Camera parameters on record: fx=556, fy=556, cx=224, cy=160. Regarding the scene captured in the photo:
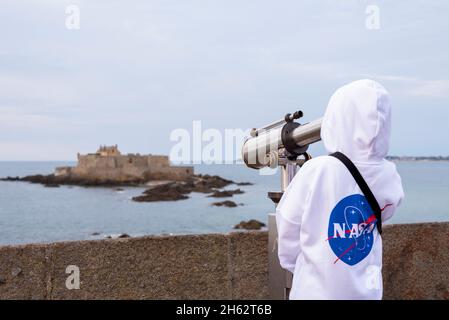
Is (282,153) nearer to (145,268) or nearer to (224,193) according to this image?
(145,268)

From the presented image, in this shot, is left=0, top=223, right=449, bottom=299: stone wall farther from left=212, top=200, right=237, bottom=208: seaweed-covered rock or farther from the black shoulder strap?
left=212, top=200, right=237, bottom=208: seaweed-covered rock

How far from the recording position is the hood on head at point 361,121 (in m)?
2.28

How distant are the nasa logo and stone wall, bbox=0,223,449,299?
6.01 feet

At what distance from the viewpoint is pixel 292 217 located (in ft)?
7.60

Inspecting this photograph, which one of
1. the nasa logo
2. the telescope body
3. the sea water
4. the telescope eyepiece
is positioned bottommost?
the sea water

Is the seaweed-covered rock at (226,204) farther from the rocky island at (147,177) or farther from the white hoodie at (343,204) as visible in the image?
the white hoodie at (343,204)

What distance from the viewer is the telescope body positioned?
278cm

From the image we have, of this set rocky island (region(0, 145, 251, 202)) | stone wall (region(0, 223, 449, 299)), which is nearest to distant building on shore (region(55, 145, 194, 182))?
rocky island (region(0, 145, 251, 202))

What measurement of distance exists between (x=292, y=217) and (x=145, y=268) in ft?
6.11

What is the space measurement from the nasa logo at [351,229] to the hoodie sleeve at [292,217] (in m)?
0.14

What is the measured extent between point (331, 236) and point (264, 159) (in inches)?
41.0

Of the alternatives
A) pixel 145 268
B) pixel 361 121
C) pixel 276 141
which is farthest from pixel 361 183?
pixel 145 268

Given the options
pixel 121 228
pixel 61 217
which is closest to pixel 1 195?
pixel 61 217

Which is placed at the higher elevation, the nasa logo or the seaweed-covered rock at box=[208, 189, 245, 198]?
the nasa logo
